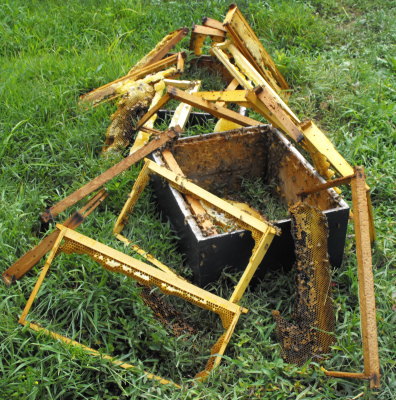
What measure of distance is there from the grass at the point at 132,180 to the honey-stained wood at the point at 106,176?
256 mm

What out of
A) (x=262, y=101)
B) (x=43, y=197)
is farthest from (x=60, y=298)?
(x=262, y=101)

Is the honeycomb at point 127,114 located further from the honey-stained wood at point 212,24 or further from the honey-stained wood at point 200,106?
the honey-stained wood at point 212,24

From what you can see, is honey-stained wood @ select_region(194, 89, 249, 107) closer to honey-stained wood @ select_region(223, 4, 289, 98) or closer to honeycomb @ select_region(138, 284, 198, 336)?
honey-stained wood @ select_region(223, 4, 289, 98)

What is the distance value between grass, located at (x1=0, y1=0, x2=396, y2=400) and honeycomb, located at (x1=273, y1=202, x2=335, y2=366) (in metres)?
0.10

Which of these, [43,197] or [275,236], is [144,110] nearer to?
[43,197]

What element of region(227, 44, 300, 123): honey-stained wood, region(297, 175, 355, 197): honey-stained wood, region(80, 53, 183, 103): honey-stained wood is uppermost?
region(80, 53, 183, 103): honey-stained wood

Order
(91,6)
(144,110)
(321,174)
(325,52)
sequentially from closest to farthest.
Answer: (321,174)
(144,110)
(325,52)
(91,6)

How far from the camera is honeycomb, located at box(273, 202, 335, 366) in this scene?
2.70m

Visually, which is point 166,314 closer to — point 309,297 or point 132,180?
point 309,297

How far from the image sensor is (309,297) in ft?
9.13

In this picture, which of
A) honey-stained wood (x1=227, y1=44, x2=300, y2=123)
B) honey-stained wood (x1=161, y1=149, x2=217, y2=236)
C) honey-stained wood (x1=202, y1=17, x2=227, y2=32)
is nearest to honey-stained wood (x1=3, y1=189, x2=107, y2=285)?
honey-stained wood (x1=161, y1=149, x2=217, y2=236)

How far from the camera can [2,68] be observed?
4961mm

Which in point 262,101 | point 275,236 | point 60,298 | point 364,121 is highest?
point 262,101

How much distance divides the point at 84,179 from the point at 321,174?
211 centimetres
